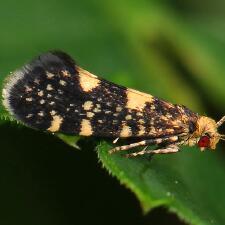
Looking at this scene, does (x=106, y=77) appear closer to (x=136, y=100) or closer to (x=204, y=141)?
(x=136, y=100)

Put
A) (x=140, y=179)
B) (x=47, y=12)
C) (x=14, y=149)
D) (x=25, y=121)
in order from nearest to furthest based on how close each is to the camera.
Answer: (x=140, y=179) < (x=25, y=121) < (x=14, y=149) < (x=47, y=12)

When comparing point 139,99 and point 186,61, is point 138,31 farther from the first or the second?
point 139,99

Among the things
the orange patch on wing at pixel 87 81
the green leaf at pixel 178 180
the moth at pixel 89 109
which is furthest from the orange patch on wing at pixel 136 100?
the green leaf at pixel 178 180

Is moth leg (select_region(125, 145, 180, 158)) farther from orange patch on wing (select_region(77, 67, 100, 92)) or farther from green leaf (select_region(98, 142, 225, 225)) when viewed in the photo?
orange patch on wing (select_region(77, 67, 100, 92))

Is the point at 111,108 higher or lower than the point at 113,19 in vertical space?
lower

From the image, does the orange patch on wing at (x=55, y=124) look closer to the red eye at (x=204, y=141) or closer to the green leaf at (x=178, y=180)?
the green leaf at (x=178, y=180)

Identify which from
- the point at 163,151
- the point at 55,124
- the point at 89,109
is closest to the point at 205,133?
the point at 163,151

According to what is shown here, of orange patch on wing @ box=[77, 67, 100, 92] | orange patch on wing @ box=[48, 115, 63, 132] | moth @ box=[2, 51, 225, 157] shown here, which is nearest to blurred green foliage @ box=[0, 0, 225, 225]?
moth @ box=[2, 51, 225, 157]

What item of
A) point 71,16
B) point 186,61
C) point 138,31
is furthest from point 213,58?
point 71,16
